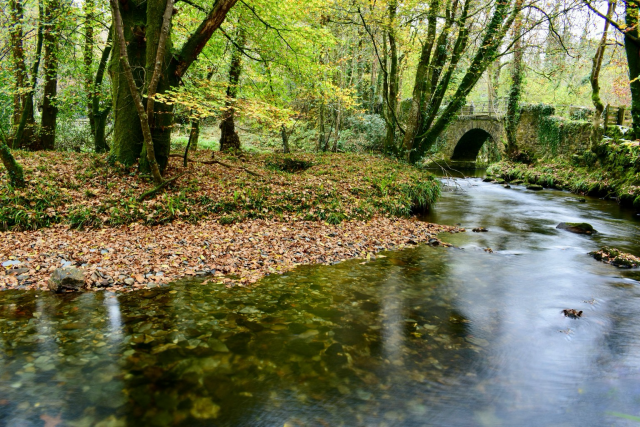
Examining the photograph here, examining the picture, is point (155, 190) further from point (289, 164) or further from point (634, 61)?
point (634, 61)

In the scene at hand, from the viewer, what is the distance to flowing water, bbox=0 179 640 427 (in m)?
2.98

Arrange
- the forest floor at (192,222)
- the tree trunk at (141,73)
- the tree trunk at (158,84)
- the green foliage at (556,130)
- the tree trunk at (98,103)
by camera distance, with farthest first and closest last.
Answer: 1. the green foliage at (556,130)
2. the tree trunk at (98,103)
3. the tree trunk at (141,73)
4. the tree trunk at (158,84)
5. the forest floor at (192,222)

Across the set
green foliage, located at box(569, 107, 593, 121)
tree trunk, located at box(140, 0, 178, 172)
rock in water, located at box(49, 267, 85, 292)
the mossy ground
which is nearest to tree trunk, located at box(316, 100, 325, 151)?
the mossy ground

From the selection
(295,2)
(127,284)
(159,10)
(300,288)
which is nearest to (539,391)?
(300,288)

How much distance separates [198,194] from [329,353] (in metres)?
6.48

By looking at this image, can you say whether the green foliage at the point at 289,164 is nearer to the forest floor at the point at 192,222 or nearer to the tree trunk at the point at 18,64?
the forest floor at the point at 192,222

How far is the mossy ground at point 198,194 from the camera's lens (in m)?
7.61

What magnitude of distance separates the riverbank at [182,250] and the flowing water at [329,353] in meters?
0.45

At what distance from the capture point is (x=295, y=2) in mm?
A: 11797

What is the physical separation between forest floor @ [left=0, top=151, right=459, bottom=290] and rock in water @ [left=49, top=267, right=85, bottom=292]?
0.64ft

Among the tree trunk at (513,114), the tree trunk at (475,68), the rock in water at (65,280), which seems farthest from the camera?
the tree trunk at (513,114)

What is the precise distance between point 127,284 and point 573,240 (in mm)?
10388

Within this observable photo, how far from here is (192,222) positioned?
26.9 feet

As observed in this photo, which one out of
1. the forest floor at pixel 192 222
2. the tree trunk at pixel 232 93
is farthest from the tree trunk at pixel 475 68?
the tree trunk at pixel 232 93
